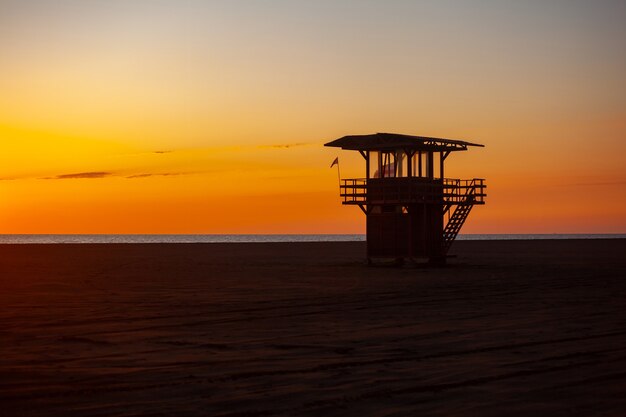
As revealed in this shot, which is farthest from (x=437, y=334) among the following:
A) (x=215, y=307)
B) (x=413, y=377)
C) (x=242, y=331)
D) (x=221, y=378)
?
(x=215, y=307)

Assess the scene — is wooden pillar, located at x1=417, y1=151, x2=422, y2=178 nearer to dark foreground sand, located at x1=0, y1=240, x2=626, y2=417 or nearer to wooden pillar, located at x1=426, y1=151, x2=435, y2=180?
wooden pillar, located at x1=426, y1=151, x2=435, y2=180

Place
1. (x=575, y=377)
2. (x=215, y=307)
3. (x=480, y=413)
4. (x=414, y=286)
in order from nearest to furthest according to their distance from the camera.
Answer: (x=480, y=413)
(x=575, y=377)
(x=215, y=307)
(x=414, y=286)

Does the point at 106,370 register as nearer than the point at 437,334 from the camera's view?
Yes

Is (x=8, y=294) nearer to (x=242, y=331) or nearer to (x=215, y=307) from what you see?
(x=215, y=307)

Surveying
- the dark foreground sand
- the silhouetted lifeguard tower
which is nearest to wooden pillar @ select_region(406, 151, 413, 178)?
the silhouetted lifeguard tower

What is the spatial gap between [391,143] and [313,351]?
107 feet

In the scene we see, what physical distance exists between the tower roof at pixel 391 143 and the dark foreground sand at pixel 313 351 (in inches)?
650

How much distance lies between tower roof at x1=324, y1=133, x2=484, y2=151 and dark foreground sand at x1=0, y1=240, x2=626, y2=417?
16504mm

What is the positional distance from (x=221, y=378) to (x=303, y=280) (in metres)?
25.6

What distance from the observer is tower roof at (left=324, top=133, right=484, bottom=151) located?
4859 centimetres

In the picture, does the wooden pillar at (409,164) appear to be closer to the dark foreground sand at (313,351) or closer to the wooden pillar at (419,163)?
the wooden pillar at (419,163)

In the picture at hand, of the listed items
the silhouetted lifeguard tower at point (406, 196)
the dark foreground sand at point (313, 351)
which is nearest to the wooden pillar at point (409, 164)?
the silhouetted lifeguard tower at point (406, 196)

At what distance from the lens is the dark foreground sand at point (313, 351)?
12219 mm

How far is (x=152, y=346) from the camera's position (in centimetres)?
1773
